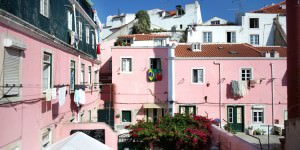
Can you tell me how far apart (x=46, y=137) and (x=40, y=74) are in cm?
269

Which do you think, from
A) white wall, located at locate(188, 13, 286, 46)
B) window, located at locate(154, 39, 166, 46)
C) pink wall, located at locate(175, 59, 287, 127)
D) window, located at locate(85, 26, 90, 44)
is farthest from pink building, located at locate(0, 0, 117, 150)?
white wall, located at locate(188, 13, 286, 46)

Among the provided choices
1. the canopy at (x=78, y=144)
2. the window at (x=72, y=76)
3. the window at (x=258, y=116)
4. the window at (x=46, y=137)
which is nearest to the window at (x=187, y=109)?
the window at (x=258, y=116)

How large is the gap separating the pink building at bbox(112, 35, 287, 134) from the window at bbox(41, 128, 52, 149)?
489 inches

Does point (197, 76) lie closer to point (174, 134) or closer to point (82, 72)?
point (82, 72)

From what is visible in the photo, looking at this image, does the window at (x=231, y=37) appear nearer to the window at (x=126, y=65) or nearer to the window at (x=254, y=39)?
the window at (x=254, y=39)

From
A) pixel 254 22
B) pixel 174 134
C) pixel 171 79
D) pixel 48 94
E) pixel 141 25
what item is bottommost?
pixel 174 134

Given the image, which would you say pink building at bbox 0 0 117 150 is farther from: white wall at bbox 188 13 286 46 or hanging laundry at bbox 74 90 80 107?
white wall at bbox 188 13 286 46

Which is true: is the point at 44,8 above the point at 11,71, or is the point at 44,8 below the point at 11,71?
above

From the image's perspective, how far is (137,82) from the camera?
2402cm

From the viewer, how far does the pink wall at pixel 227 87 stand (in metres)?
23.4

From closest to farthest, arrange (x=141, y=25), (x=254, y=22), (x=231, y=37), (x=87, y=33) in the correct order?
1. (x=87, y=33)
2. (x=254, y=22)
3. (x=231, y=37)
4. (x=141, y=25)

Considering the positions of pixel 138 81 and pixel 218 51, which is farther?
pixel 218 51

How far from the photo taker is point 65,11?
44.2 feet

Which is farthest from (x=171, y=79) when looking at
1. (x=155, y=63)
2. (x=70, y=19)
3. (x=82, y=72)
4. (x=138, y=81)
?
(x=70, y=19)
